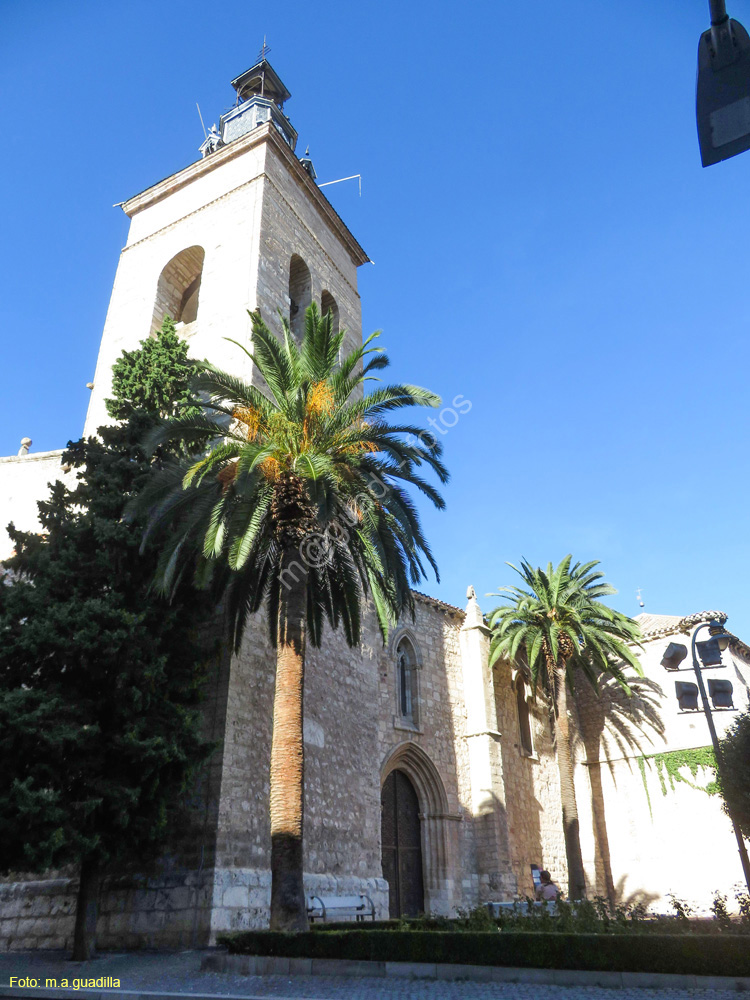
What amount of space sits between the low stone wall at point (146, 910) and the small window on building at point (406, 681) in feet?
26.6

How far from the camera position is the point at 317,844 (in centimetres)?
1303

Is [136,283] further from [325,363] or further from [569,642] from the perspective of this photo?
[569,642]

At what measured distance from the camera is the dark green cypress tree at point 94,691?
9.14 meters

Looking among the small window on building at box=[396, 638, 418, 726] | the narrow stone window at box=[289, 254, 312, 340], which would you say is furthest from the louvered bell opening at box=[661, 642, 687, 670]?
the narrow stone window at box=[289, 254, 312, 340]

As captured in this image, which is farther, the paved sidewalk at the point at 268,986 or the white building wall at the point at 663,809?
the white building wall at the point at 663,809

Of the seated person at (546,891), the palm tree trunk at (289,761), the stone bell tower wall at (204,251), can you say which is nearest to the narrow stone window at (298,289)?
A: the stone bell tower wall at (204,251)

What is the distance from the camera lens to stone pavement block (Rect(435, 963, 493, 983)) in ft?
23.8

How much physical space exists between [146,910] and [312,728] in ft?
13.5

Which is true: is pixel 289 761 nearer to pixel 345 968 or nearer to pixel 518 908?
pixel 345 968

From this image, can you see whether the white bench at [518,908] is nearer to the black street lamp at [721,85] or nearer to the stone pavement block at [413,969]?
the stone pavement block at [413,969]

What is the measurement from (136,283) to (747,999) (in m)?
20.7

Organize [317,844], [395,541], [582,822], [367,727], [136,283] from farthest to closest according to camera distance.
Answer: [582,822], [136,283], [367,727], [317,844], [395,541]

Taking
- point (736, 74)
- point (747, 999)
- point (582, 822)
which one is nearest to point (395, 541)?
point (747, 999)

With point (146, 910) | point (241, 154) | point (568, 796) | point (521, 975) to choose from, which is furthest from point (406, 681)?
point (241, 154)
